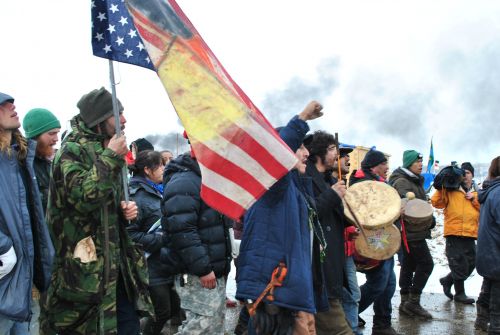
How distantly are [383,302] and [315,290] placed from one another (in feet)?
7.88

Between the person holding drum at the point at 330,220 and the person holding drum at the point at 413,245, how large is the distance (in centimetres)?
224

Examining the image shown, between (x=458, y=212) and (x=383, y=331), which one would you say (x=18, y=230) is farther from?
(x=458, y=212)

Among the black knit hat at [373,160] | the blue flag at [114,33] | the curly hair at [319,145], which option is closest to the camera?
the blue flag at [114,33]

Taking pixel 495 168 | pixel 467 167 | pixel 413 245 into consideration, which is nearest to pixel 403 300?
pixel 413 245

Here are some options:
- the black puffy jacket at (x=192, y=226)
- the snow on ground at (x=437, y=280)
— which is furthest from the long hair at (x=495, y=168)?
the black puffy jacket at (x=192, y=226)

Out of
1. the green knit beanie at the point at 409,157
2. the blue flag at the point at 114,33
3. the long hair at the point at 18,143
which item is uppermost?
the blue flag at the point at 114,33

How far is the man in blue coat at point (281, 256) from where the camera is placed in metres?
3.33

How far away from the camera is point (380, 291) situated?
5.79m

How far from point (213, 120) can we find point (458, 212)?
236 inches

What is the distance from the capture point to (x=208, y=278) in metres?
4.12

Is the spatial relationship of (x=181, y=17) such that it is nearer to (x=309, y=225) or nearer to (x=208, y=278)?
(x=309, y=225)

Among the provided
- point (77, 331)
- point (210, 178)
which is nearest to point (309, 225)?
point (210, 178)

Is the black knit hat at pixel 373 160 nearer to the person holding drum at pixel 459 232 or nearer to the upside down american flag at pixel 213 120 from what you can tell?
the person holding drum at pixel 459 232

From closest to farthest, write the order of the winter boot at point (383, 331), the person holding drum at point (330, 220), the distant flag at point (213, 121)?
1. the distant flag at point (213, 121)
2. the person holding drum at point (330, 220)
3. the winter boot at point (383, 331)
